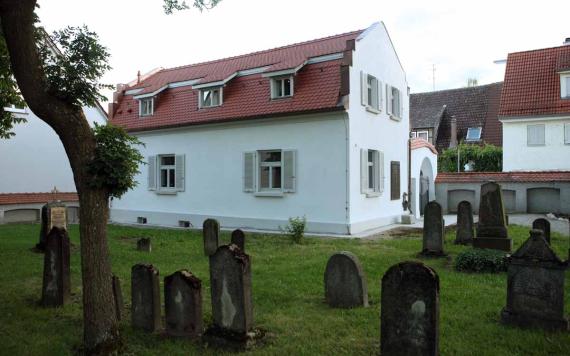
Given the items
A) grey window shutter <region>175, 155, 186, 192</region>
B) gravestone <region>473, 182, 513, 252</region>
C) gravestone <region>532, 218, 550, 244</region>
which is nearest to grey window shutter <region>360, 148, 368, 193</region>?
gravestone <region>473, 182, 513, 252</region>

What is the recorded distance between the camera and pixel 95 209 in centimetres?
518

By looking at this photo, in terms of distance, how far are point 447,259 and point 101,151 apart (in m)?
7.85

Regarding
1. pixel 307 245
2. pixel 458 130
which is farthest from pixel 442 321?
pixel 458 130

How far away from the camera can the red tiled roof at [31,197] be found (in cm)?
2077

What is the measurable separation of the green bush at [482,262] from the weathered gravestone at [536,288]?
10.3ft

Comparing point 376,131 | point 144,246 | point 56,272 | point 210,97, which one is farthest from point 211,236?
point 210,97

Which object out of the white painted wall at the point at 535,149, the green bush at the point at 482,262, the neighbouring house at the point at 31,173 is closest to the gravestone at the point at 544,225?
the green bush at the point at 482,262

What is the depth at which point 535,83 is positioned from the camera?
2844 centimetres

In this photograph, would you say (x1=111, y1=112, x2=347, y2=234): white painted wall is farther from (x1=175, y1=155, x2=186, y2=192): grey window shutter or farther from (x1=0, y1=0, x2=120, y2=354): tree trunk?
(x1=0, y1=0, x2=120, y2=354): tree trunk

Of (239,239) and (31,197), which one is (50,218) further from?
(31,197)

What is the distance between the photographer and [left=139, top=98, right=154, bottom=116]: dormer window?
22359 mm

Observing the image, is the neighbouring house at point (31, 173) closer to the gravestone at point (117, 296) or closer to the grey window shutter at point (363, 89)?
the grey window shutter at point (363, 89)

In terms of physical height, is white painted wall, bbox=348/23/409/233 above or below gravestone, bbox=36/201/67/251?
above

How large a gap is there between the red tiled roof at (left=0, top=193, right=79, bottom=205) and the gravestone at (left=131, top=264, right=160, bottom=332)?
1627 centimetres
